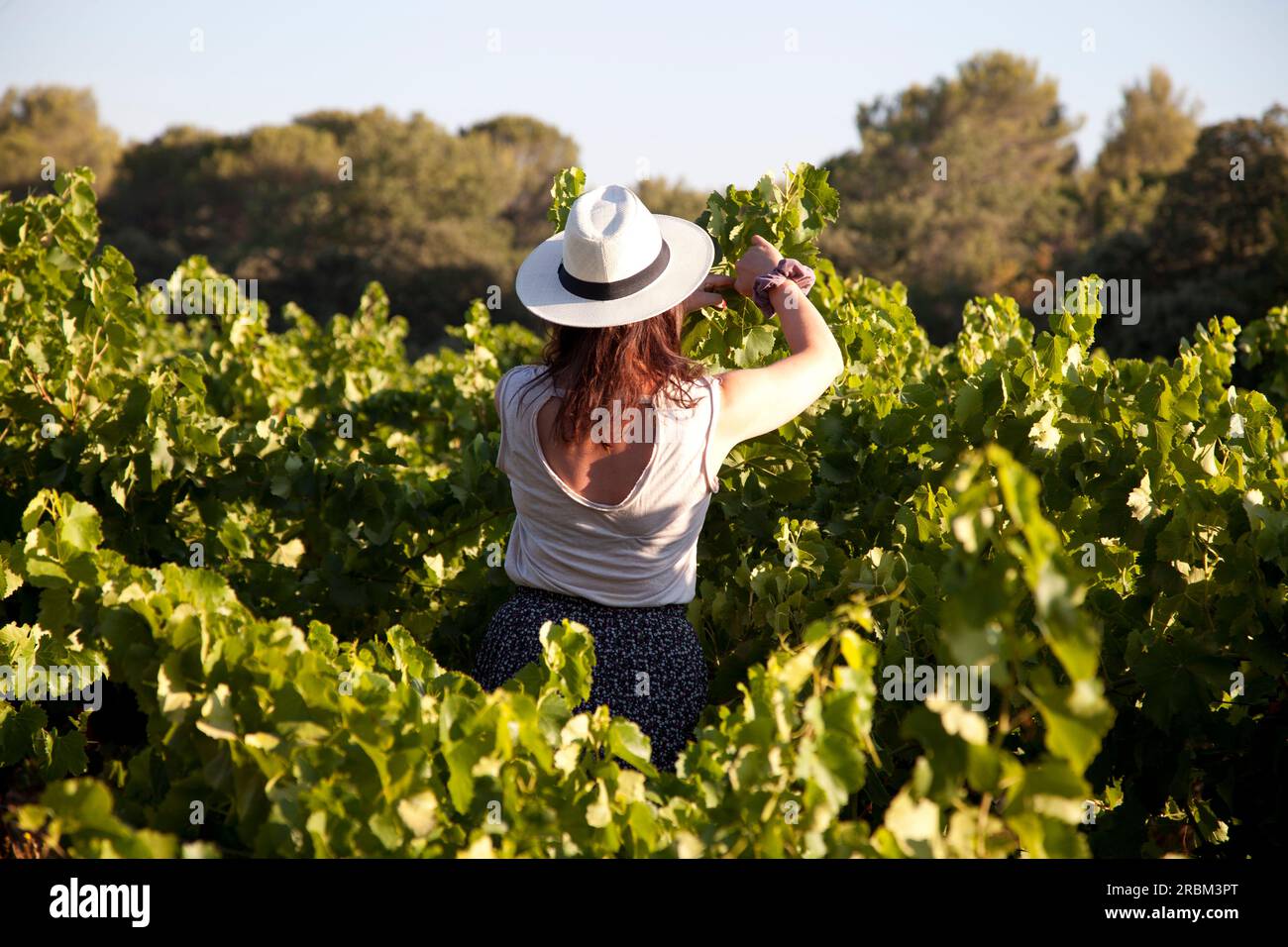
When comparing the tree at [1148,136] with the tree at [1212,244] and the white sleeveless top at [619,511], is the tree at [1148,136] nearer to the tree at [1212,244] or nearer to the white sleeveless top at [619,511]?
the tree at [1212,244]

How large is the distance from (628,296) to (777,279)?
0.36 meters

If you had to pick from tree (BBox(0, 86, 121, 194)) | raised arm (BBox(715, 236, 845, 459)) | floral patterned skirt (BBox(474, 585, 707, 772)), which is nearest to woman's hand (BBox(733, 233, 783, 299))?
raised arm (BBox(715, 236, 845, 459))

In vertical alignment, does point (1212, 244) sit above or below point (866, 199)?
above

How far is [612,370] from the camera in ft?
7.56

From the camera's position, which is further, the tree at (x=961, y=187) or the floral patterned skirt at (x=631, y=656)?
the tree at (x=961, y=187)

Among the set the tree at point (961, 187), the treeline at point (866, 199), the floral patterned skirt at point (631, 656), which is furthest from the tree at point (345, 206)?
the floral patterned skirt at point (631, 656)

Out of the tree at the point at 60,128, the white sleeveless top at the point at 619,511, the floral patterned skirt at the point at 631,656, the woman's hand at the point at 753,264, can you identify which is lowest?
the tree at the point at 60,128

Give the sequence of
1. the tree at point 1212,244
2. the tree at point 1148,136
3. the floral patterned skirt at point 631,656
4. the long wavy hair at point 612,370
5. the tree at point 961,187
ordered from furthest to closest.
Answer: the tree at point 1148,136
the tree at point 961,187
the tree at point 1212,244
the floral patterned skirt at point 631,656
the long wavy hair at point 612,370

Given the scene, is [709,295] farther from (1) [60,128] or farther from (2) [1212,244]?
(1) [60,128]

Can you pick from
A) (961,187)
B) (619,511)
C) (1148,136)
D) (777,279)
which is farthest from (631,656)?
(1148,136)

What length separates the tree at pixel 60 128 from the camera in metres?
44.1

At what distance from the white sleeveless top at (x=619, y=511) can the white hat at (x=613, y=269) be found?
0.52 feet

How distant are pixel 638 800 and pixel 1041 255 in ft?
105
